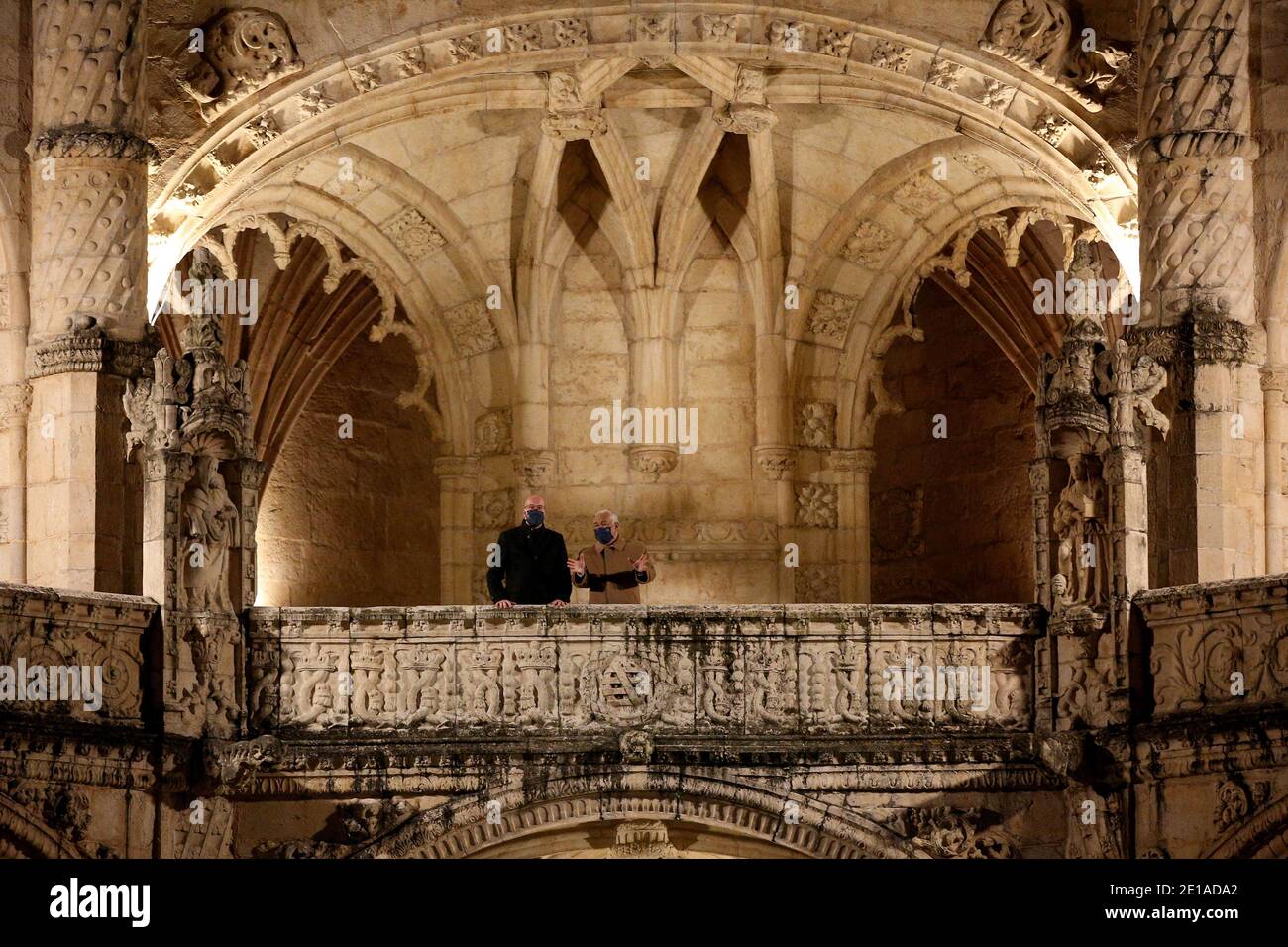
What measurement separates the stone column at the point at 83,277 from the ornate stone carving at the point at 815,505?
21.6ft

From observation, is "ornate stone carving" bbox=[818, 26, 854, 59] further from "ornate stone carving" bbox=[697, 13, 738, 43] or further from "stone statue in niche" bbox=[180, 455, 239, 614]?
"stone statue in niche" bbox=[180, 455, 239, 614]

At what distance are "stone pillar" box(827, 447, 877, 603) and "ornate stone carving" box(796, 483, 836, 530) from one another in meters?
0.06

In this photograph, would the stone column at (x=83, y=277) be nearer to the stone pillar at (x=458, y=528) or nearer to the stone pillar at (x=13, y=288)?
the stone pillar at (x=13, y=288)

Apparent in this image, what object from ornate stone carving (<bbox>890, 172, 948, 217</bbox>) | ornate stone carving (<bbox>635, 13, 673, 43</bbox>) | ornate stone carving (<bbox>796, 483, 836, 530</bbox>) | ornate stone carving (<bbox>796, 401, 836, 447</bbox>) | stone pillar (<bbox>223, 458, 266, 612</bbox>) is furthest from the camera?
ornate stone carving (<bbox>796, 401, 836, 447</bbox>)

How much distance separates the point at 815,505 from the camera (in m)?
25.4

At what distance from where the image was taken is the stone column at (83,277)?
20312 mm

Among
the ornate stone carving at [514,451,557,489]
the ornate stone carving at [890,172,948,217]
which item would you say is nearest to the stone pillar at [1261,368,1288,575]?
the ornate stone carving at [890,172,948,217]

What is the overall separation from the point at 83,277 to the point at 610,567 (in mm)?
4043

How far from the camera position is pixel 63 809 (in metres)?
17.4

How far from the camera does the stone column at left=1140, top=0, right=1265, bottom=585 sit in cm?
2017

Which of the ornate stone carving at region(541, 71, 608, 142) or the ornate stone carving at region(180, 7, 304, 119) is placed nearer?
the ornate stone carving at region(180, 7, 304, 119)

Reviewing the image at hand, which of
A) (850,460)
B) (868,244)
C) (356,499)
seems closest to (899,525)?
(850,460)
